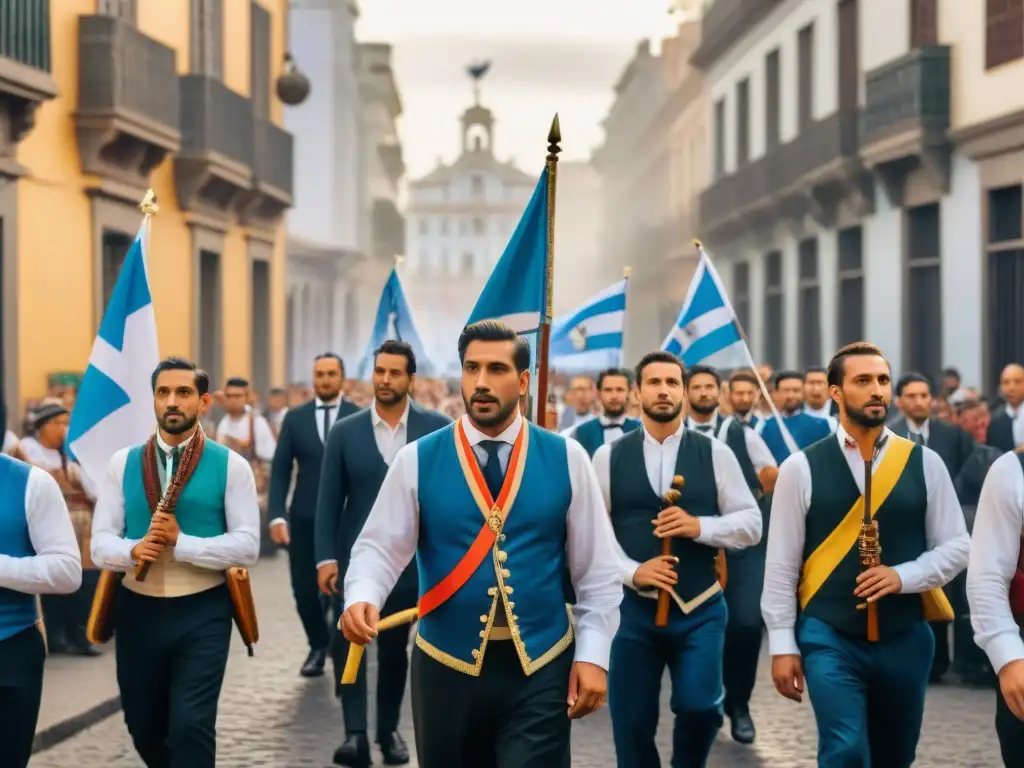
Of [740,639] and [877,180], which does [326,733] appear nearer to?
[740,639]

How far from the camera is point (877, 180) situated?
25750mm

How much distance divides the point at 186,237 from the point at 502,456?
61.3 feet

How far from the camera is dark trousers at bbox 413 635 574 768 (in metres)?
5.19

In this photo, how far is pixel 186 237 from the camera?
2345 centimetres

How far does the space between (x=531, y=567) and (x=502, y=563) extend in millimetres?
82

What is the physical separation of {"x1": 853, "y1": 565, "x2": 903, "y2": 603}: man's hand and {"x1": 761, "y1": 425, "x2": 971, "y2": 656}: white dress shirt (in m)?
0.07

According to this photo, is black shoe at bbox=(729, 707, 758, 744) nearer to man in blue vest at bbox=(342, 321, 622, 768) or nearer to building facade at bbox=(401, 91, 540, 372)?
man in blue vest at bbox=(342, 321, 622, 768)

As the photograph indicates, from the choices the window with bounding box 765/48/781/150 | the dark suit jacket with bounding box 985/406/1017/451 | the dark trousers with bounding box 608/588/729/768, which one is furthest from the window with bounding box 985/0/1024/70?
the dark trousers with bounding box 608/588/729/768

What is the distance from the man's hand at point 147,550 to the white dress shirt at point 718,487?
6.15 ft

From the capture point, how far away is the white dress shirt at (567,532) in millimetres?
5285

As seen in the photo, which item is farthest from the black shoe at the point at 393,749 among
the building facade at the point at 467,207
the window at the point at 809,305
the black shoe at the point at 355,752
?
the building facade at the point at 467,207

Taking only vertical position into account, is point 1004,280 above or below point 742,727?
above

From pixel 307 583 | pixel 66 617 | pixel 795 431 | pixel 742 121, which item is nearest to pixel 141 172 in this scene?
pixel 66 617

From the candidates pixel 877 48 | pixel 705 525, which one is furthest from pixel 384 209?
pixel 705 525
